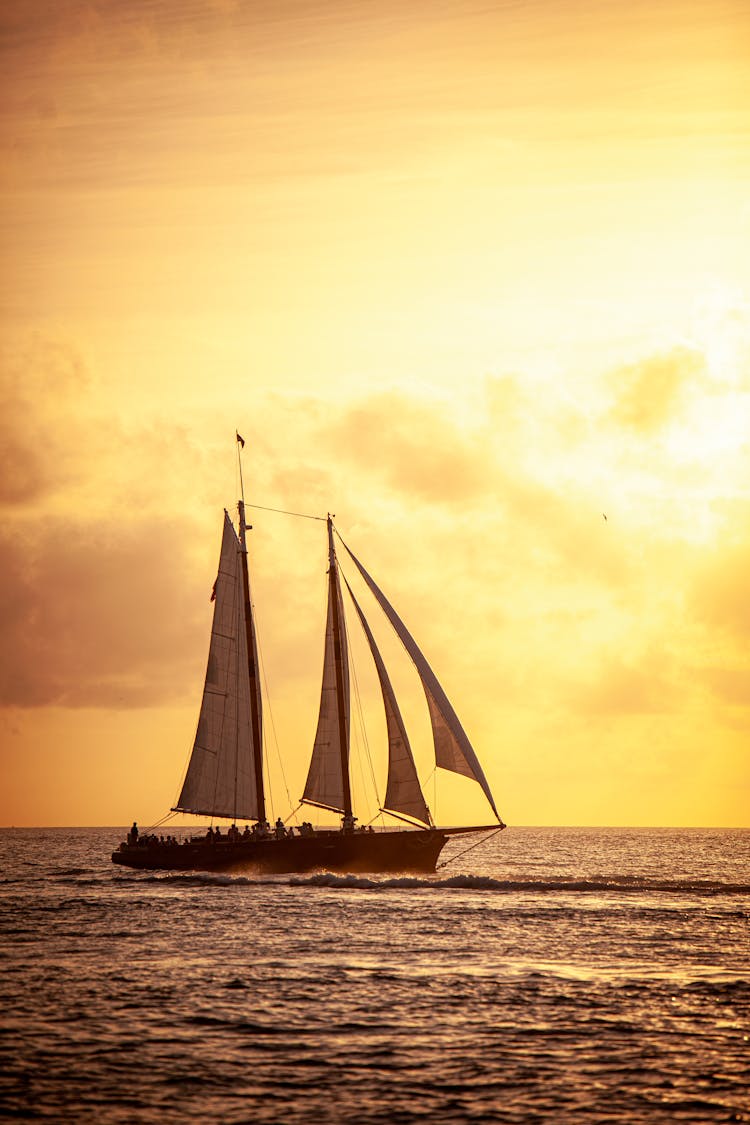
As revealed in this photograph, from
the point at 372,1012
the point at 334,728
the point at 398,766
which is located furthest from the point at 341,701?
the point at 372,1012

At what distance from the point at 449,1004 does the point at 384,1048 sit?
6.45 m

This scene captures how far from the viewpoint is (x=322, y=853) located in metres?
84.9

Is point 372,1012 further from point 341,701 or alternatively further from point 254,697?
point 254,697

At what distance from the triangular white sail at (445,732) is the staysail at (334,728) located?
560cm

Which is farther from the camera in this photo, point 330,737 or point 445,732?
point 330,737

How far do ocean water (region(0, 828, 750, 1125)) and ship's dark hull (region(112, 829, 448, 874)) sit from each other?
10.4m

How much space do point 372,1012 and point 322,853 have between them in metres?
46.3

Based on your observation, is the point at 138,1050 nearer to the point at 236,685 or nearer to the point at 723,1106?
the point at 723,1106

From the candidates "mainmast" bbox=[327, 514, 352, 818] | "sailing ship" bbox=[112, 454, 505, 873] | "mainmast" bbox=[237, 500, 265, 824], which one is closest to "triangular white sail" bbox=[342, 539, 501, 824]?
"sailing ship" bbox=[112, 454, 505, 873]

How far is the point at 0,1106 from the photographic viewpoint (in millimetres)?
28875

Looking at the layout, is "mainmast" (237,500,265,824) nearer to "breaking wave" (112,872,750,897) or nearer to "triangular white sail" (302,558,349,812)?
"breaking wave" (112,872,750,897)

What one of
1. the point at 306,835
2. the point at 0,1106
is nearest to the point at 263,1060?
the point at 0,1106

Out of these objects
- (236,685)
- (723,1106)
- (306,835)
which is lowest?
(723,1106)

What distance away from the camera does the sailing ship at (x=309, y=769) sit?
266 feet
